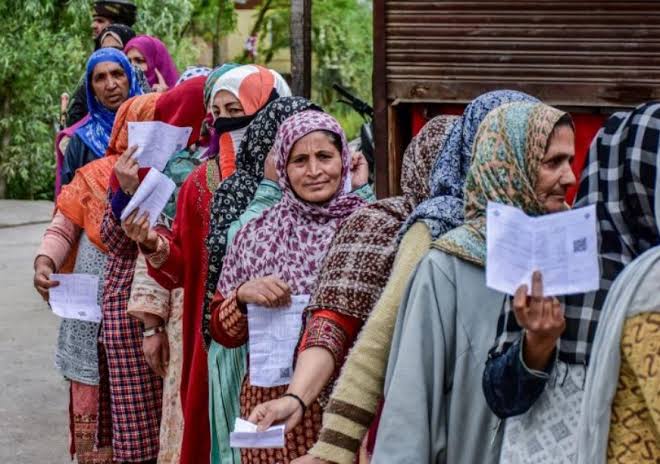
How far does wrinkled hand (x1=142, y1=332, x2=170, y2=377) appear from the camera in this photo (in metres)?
5.72

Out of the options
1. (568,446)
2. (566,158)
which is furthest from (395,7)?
(568,446)

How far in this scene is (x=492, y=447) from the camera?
3.16m

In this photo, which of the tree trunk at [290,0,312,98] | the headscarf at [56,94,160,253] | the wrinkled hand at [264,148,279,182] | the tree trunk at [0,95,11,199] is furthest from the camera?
the tree trunk at [0,95,11,199]

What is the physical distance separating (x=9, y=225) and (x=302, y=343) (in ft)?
46.8

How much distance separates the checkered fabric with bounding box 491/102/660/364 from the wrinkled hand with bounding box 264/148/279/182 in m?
1.80

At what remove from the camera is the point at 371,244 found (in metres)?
3.67

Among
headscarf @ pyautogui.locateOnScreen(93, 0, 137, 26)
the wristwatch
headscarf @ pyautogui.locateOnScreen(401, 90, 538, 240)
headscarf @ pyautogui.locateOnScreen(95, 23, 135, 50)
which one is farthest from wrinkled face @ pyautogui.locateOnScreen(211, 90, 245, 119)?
headscarf @ pyautogui.locateOnScreen(93, 0, 137, 26)

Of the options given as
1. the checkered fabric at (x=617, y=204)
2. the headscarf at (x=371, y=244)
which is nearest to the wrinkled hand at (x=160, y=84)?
the headscarf at (x=371, y=244)

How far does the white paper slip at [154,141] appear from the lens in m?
5.10

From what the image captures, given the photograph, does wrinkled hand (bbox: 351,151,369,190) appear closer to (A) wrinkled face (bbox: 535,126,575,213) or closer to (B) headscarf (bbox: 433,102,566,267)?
(B) headscarf (bbox: 433,102,566,267)

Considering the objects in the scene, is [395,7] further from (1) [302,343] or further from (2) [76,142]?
(1) [302,343]

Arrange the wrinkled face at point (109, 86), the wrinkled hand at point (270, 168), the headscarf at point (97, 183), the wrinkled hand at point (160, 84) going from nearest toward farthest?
1. the wrinkled hand at point (270, 168)
2. the headscarf at point (97, 183)
3. the wrinkled face at point (109, 86)
4. the wrinkled hand at point (160, 84)

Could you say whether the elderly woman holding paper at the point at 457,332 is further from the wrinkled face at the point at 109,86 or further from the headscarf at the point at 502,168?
the wrinkled face at the point at 109,86

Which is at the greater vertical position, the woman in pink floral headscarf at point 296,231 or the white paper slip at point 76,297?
the woman in pink floral headscarf at point 296,231
